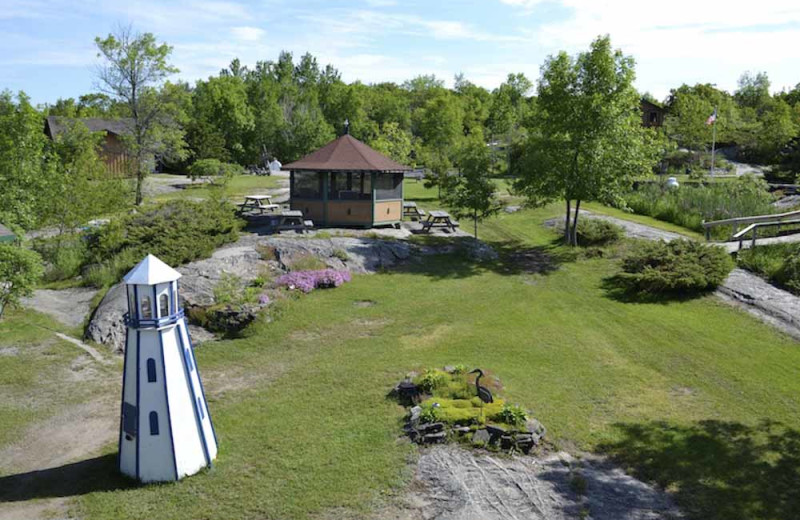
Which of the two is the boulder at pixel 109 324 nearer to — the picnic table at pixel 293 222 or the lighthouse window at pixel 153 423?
the lighthouse window at pixel 153 423

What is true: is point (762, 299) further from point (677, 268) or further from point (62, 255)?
point (62, 255)

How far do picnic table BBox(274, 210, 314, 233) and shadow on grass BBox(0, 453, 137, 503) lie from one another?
48.1 feet

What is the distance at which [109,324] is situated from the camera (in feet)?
47.5

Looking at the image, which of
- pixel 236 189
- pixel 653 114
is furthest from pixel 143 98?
pixel 653 114

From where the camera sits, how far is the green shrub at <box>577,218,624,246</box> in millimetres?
24016

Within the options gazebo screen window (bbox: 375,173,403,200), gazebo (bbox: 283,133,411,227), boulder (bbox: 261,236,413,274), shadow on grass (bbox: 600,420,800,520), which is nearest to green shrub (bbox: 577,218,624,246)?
boulder (bbox: 261,236,413,274)

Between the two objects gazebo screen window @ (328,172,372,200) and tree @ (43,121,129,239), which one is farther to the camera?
gazebo screen window @ (328,172,372,200)

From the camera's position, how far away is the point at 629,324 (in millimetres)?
15641

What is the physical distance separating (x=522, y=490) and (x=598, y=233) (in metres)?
18.1

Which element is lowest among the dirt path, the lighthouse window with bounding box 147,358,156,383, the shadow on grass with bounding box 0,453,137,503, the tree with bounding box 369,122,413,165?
the shadow on grass with bounding box 0,453,137,503

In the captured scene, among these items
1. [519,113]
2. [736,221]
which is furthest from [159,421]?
[519,113]

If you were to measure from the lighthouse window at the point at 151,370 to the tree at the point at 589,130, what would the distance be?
1854 centimetres

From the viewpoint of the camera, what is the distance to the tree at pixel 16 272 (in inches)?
563

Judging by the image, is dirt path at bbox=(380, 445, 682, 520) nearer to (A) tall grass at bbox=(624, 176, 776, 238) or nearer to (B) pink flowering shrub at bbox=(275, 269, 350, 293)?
(B) pink flowering shrub at bbox=(275, 269, 350, 293)
